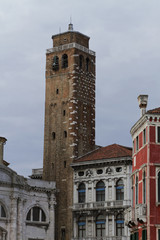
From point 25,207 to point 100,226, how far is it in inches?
321

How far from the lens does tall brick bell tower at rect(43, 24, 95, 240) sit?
6450 centimetres

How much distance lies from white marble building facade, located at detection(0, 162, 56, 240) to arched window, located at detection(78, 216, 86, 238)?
2889mm

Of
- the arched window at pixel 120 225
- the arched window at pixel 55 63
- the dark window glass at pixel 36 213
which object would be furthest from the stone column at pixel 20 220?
the arched window at pixel 55 63

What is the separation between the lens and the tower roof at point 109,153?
6188 cm

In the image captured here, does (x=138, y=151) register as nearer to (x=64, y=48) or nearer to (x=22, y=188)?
(x=22, y=188)

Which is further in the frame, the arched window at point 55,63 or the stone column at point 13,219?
the arched window at point 55,63

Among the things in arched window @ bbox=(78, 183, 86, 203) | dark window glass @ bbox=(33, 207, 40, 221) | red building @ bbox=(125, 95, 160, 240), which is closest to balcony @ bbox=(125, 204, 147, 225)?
red building @ bbox=(125, 95, 160, 240)

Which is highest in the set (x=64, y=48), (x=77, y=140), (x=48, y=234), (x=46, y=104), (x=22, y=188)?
(x=64, y=48)

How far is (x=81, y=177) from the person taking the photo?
6362 cm

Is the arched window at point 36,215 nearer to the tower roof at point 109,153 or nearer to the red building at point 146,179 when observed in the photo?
the tower roof at point 109,153

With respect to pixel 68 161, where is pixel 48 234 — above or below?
below

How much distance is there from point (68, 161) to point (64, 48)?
44.2ft

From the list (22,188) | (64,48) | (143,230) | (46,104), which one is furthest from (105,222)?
(143,230)

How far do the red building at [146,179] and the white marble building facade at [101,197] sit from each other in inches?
868
